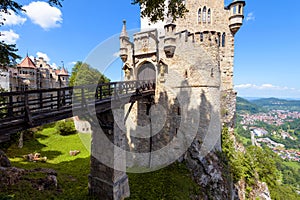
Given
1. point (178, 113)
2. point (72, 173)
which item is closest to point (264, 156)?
point (178, 113)

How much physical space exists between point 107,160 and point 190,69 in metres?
8.57

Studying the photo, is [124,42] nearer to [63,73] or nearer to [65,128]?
[65,128]

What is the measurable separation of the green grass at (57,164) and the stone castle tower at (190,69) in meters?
5.31

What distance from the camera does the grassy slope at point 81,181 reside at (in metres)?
7.71

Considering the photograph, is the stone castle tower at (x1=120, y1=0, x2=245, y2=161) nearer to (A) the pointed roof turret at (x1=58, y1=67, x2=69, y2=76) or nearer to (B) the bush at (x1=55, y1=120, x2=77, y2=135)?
(B) the bush at (x1=55, y1=120, x2=77, y2=135)

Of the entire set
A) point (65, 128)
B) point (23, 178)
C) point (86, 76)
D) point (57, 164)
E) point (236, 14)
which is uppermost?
point (236, 14)

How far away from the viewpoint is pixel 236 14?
1307cm

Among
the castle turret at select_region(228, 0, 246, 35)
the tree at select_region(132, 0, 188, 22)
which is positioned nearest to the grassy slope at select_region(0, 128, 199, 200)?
the tree at select_region(132, 0, 188, 22)

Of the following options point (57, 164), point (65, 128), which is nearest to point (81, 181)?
point (57, 164)

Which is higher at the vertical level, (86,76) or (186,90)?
(86,76)

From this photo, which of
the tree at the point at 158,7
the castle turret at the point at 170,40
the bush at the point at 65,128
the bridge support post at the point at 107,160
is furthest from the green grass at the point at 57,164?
the castle turret at the point at 170,40

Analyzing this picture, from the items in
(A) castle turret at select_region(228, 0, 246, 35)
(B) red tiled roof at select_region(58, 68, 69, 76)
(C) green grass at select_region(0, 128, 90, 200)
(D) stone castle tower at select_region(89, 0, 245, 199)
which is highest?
(A) castle turret at select_region(228, 0, 246, 35)

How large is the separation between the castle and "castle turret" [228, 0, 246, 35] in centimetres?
2330

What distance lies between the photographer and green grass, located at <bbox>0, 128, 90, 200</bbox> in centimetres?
751
